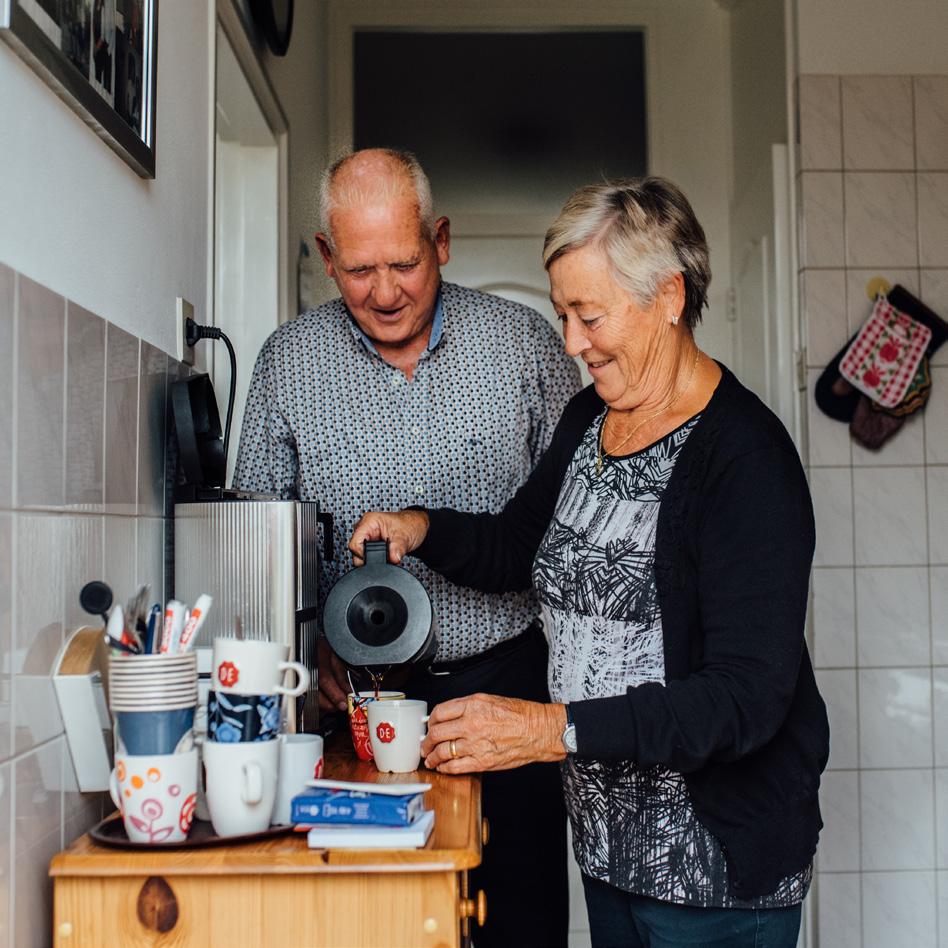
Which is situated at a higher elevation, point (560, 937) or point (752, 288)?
point (752, 288)

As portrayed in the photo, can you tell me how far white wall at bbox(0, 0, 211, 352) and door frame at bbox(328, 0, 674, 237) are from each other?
5.76ft

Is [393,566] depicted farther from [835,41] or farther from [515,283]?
[515,283]

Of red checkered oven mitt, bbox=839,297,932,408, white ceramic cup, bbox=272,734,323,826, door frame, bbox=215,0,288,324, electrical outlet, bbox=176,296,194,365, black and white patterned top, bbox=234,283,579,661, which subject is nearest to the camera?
white ceramic cup, bbox=272,734,323,826

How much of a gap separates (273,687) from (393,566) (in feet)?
1.14

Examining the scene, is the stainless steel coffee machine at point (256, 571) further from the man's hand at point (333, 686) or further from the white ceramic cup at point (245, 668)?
the white ceramic cup at point (245, 668)

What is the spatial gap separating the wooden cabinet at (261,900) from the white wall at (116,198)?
0.52 meters

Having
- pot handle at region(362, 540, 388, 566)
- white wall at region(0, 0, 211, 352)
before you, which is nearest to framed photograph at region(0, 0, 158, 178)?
white wall at region(0, 0, 211, 352)

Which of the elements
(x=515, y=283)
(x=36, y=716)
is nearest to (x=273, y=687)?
(x=36, y=716)

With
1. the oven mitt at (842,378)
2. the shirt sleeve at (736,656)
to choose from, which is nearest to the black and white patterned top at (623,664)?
the shirt sleeve at (736,656)

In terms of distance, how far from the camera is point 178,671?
0.98 metres

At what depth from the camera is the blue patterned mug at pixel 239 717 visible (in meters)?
0.98

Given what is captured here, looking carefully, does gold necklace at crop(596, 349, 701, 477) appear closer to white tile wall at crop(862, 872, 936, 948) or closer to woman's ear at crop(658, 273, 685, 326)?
woman's ear at crop(658, 273, 685, 326)

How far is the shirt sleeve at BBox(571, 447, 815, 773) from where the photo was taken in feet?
3.65

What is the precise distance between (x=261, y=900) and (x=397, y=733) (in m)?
0.32
